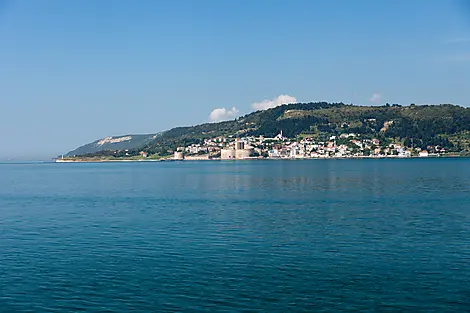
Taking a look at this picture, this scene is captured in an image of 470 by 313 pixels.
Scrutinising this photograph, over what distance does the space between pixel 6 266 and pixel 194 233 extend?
11.6 m

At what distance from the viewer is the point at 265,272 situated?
22125 millimetres

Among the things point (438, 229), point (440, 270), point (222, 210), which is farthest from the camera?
point (222, 210)

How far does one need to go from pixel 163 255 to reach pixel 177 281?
4.94 meters

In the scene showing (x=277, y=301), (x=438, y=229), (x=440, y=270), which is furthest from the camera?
(x=438, y=229)

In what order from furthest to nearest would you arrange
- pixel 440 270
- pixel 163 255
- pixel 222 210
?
1. pixel 222 210
2. pixel 163 255
3. pixel 440 270

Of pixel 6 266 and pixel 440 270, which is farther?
pixel 6 266

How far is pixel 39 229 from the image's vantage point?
3488 cm

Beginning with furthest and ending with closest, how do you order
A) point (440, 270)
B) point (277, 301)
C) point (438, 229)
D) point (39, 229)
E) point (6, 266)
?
point (39, 229)
point (438, 229)
point (6, 266)
point (440, 270)
point (277, 301)

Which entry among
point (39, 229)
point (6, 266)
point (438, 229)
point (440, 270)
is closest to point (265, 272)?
point (440, 270)

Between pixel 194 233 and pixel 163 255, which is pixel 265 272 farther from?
pixel 194 233

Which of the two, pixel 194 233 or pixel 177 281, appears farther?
pixel 194 233

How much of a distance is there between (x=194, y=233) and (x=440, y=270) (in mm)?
15392

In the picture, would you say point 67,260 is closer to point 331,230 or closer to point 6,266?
point 6,266

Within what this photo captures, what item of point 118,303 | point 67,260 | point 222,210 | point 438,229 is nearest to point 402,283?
point 118,303
